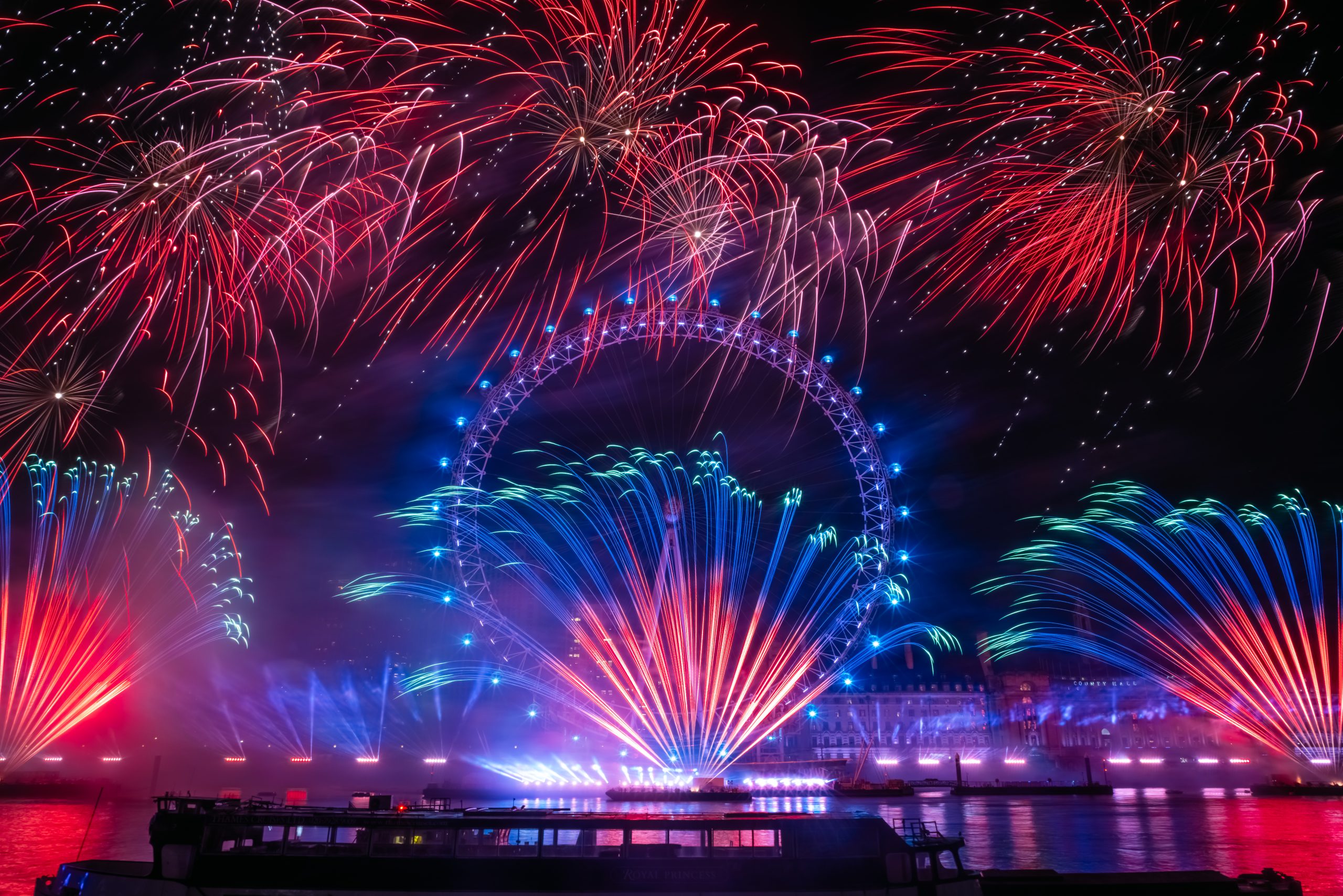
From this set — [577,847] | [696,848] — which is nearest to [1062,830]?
[696,848]

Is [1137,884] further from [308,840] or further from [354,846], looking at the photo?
[308,840]

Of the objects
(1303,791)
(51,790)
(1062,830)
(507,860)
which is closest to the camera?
(507,860)

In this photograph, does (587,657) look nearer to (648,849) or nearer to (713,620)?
(713,620)

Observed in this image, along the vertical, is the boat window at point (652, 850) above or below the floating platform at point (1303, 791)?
below

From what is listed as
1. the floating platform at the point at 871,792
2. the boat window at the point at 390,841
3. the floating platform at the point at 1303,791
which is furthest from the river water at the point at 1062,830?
the boat window at the point at 390,841

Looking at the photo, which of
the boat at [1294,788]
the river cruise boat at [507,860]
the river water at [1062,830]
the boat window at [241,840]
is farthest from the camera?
the boat at [1294,788]

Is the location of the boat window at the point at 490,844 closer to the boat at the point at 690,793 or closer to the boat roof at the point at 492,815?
the boat roof at the point at 492,815

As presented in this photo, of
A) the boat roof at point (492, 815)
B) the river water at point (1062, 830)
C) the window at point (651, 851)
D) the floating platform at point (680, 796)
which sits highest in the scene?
the boat roof at point (492, 815)
